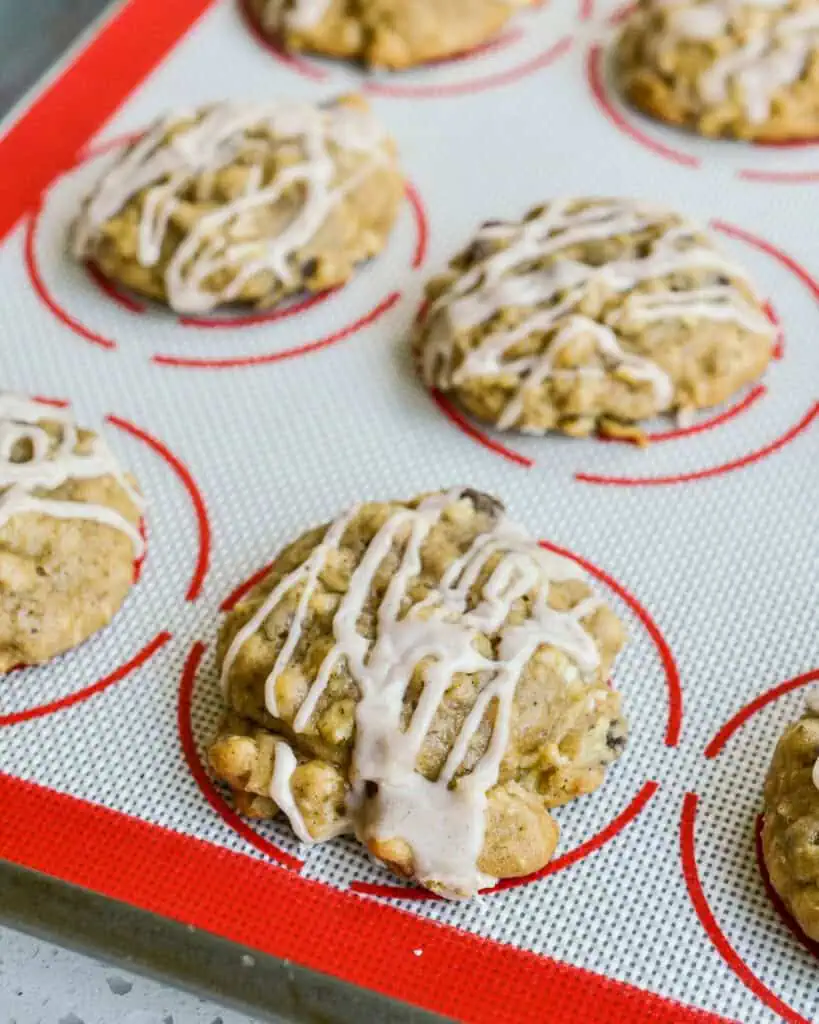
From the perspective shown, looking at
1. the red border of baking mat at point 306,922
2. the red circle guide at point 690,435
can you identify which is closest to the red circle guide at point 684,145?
the red circle guide at point 690,435

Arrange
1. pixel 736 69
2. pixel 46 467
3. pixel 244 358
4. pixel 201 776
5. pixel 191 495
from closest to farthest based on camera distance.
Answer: pixel 201 776, pixel 46 467, pixel 191 495, pixel 244 358, pixel 736 69

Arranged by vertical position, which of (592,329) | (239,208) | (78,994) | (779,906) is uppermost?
(239,208)

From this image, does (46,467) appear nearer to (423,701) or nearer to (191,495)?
(191,495)

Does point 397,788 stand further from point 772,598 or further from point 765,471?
point 765,471

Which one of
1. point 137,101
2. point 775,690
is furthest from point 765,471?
point 137,101

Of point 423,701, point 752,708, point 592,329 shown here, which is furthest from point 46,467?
point 752,708

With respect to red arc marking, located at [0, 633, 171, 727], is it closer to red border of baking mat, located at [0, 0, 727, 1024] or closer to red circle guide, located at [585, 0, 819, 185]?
red border of baking mat, located at [0, 0, 727, 1024]

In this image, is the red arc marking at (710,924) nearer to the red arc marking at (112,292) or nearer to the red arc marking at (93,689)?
the red arc marking at (93,689)
